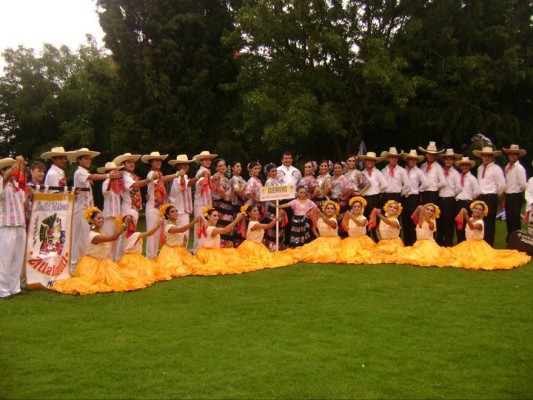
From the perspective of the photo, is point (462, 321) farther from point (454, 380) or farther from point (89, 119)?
point (89, 119)

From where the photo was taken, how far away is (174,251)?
8.91m

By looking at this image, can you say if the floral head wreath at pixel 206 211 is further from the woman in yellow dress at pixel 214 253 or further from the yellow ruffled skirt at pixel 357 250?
the yellow ruffled skirt at pixel 357 250

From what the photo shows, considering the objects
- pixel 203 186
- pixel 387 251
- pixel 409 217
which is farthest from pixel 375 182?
pixel 203 186

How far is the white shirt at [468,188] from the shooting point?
1076cm

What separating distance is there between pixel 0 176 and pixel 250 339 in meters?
4.52

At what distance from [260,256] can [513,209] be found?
5245 millimetres

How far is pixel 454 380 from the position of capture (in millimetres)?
4473

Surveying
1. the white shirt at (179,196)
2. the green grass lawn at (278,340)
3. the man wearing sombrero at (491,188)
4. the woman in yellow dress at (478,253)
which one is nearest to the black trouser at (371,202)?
the woman in yellow dress at (478,253)

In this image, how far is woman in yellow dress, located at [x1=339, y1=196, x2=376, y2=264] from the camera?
9.58 metres

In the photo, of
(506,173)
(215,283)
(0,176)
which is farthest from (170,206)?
(506,173)

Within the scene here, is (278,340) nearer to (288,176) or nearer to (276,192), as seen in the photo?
(276,192)

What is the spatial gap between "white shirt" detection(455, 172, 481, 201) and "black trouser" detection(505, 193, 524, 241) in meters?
0.65

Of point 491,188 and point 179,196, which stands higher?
point 491,188

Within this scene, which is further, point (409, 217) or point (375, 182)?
point (409, 217)
